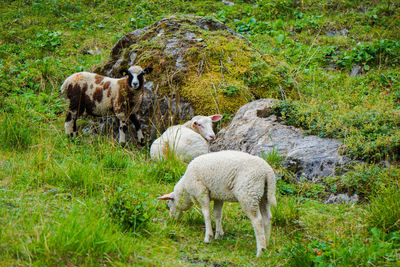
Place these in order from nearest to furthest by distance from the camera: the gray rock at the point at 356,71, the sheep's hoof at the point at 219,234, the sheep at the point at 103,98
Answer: the sheep's hoof at the point at 219,234 → the sheep at the point at 103,98 → the gray rock at the point at 356,71

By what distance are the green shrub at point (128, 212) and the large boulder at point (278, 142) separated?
2.66 meters

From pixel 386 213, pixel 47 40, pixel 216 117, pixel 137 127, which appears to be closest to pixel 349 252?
pixel 386 213

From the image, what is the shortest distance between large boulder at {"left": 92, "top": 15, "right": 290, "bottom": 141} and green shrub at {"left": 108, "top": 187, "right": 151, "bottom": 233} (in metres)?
3.91

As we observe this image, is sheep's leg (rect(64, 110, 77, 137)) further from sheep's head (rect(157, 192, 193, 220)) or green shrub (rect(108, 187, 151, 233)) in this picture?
green shrub (rect(108, 187, 151, 233))

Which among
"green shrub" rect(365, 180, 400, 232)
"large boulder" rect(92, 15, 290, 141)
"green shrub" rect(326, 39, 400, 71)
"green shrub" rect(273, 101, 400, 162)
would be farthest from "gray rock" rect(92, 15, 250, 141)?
"green shrub" rect(365, 180, 400, 232)

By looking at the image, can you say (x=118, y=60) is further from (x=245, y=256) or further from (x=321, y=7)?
(x=321, y=7)

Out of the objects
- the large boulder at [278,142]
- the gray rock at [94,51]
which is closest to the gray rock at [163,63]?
the large boulder at [278,142]

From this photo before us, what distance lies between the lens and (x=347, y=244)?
353cm

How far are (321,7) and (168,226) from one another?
11699mm

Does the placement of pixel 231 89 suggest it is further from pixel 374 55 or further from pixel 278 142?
pixel 374 55

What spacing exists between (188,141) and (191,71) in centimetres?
230

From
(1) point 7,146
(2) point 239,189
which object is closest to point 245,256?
(2) point 239,189

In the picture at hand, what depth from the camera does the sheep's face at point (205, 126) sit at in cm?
728

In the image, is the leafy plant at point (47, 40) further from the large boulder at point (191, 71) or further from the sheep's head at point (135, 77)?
the sheep's head at point (135, 77)
